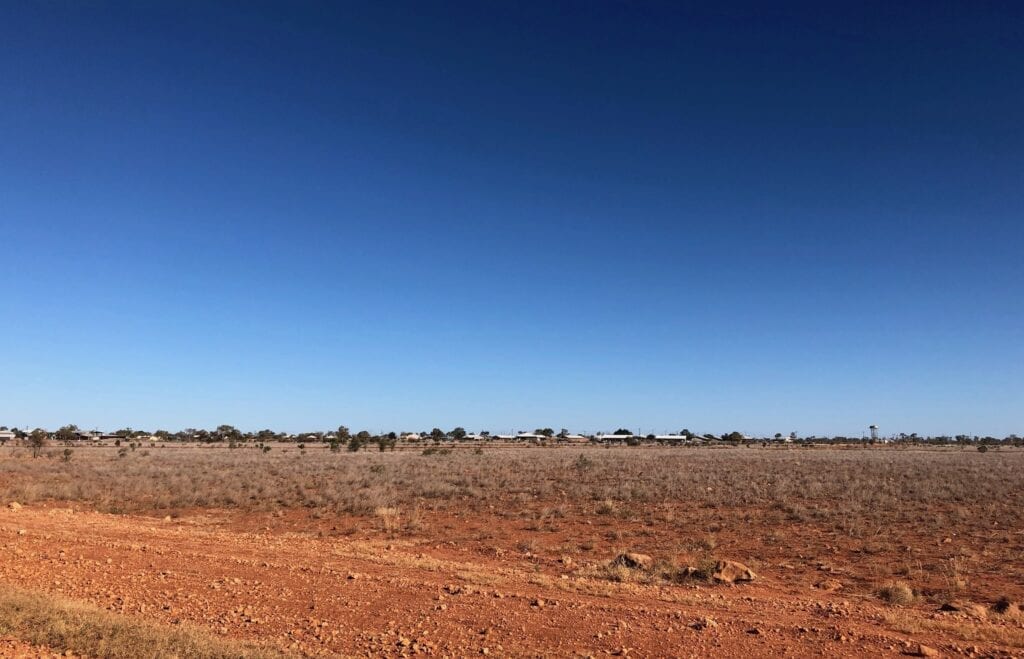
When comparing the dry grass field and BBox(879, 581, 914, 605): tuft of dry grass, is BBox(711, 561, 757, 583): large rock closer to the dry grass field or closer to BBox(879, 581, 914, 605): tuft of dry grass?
the dry grass field

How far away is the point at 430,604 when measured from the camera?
9234 mm

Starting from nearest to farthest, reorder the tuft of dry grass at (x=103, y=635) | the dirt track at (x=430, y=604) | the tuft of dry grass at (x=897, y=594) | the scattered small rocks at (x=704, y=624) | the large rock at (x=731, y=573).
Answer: the tuft of dry grass at (x=103, y=635)
the dirt track at (x=430, y=604)
the scattered small rocks at (x=704, y=624)
the tuft of dry grass at (x=897, y=594)
the large rock at (x=731, y=573)

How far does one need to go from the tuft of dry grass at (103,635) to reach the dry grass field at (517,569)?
0.04m

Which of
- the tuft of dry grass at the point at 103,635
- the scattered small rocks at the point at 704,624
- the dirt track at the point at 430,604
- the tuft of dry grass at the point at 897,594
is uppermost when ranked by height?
the tuft of dry grass at the point at 103,635

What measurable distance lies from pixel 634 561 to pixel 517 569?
2321 mm

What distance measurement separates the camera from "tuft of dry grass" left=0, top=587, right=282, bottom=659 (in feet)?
22.4

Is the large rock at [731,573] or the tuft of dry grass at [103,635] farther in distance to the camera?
the large rock at [731,573]

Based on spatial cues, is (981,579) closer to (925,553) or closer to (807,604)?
(925,553)

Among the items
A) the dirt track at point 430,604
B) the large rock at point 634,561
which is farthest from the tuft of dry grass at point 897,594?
the large rock at point 634,561

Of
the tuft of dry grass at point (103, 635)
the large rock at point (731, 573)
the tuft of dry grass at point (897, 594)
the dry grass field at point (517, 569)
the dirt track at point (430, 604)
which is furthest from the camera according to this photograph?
the large rock at point (731, 573)

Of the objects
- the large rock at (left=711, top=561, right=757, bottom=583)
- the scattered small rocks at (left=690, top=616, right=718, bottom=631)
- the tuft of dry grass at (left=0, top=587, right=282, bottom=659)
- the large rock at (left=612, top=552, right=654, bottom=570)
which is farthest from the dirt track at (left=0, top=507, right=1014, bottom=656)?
the large rock at (left=612, top=552, right=654, bottom=570)

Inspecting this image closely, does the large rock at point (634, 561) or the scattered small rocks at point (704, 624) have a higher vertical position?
the scattered small rocks at point (704, 624)

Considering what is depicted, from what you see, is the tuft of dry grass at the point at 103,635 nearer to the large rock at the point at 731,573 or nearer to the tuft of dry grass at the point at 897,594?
→ the large rock at the point at 731,573

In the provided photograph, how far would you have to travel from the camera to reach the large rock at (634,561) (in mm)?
12578
